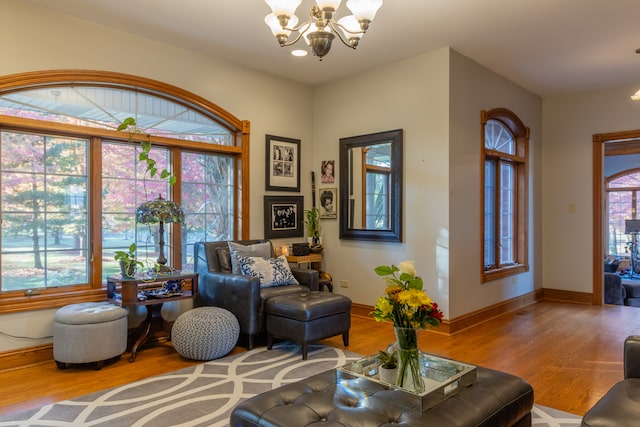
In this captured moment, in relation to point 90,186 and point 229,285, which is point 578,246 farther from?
point 90,186

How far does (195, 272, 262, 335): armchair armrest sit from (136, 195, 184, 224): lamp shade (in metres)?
0.71

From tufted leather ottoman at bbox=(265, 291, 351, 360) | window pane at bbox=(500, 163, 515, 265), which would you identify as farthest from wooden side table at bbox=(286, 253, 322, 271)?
window pane at bbox=(500, 163, 515, 265)

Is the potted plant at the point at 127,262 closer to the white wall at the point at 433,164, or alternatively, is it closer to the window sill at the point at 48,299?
the window sill at the point at 48,299

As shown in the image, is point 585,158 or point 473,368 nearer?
point 473,368

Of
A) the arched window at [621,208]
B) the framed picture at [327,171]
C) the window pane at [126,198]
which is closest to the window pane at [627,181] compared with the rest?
the arched window at [621,208]

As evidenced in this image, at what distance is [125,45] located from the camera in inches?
160

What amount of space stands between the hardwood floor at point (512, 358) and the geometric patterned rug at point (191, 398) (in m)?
0.18

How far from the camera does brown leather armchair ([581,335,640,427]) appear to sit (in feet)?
5.30

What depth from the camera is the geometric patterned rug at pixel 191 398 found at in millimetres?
2535

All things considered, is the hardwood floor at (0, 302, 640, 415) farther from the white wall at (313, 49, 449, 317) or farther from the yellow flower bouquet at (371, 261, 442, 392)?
the yellow flower bouquet at (371, 261, 442, 392)

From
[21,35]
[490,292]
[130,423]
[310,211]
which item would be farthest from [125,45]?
[490,292]

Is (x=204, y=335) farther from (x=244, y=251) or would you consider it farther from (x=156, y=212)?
(x=156, y=212)

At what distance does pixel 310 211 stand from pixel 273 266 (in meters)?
1.54

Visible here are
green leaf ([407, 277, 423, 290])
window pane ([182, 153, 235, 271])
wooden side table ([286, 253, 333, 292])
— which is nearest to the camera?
green leaf ([407, 277, 423, 290])
